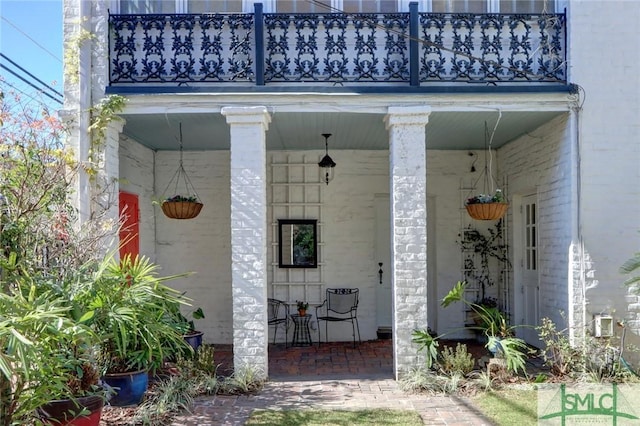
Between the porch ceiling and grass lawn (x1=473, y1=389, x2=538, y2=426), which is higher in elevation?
the porch ceiling

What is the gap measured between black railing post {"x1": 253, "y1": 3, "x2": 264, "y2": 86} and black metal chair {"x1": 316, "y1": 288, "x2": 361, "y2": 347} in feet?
13.2

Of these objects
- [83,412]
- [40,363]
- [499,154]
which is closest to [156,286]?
[83,412]

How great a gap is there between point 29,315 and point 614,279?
645cm

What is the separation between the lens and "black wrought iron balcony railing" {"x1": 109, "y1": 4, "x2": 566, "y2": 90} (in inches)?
251

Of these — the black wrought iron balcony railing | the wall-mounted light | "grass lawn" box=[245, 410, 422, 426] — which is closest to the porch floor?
"grass lawn" box=[245, 410, 422, 426]

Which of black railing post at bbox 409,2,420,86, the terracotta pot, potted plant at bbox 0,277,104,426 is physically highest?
black railing post at bbox 409,2,420,86

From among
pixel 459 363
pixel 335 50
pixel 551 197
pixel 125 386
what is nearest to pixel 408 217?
pixel 459 363

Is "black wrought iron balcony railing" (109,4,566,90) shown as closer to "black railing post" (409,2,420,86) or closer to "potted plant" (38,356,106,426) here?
"black railing post" (409,2,420,86)

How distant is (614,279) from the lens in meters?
6.31

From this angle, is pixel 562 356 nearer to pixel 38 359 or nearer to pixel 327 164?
pixel 327 164

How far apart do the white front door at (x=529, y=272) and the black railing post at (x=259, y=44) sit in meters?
4.66

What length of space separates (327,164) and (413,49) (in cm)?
251

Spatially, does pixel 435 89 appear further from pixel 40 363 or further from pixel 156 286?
pixel 40 363

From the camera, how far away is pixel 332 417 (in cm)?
507
